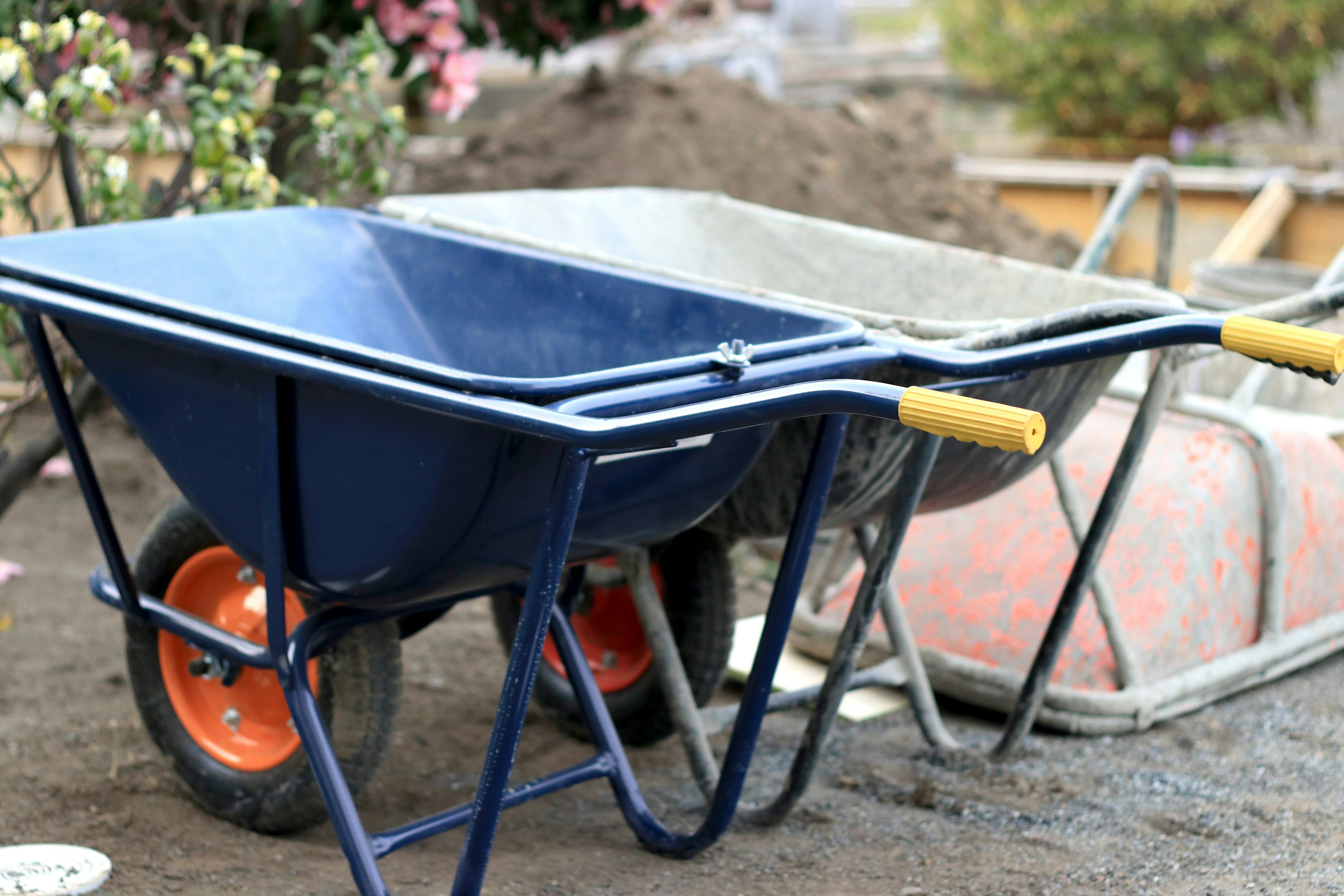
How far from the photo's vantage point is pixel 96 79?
2572 millimetres

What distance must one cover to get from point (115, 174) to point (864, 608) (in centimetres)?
170

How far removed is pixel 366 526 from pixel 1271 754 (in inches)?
73.0

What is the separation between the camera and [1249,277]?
4406mm

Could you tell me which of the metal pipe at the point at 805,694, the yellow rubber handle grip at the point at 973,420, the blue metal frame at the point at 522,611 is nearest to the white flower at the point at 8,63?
the blue metal frame at the point at 522,611

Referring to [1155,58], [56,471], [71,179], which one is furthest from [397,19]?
[1155,58]

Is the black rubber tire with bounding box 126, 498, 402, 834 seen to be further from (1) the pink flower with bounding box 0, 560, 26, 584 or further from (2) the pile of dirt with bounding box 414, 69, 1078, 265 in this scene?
(2) the pile of dirt with bounding box 414, 69, 1078, 265

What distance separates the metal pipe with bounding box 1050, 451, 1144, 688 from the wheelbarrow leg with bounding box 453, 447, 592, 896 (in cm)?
127

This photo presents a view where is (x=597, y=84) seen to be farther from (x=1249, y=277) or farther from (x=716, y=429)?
(x=716, y=429)

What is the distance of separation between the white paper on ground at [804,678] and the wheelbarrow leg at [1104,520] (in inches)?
18.6

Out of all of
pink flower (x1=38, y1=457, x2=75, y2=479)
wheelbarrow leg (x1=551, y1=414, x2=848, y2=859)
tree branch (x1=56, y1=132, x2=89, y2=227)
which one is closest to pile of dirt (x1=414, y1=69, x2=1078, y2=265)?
pink flower (x1=38, y1=457, x2=75, y2=479)

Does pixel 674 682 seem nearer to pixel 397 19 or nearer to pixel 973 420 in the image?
pixel 973 420

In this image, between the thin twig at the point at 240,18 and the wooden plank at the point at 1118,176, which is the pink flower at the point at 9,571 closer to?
the thin twig at the point at 240,18

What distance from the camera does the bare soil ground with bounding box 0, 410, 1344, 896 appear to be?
216 centimetres

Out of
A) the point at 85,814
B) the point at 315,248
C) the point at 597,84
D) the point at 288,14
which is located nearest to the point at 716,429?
the point at 315,248
